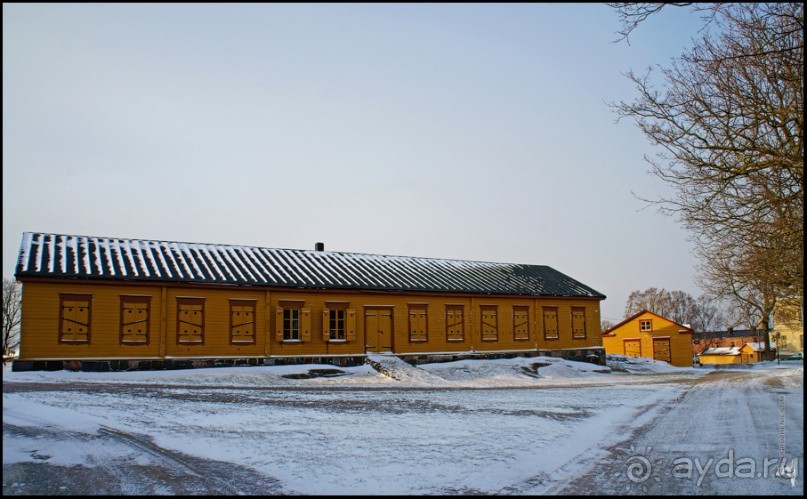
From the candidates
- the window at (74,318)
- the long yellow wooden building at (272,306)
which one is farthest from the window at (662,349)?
the window at (74,318)

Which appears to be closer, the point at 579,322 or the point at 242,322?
the point at 242,322

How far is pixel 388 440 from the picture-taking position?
454 inches

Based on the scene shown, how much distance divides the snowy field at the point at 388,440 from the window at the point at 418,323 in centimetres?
1238

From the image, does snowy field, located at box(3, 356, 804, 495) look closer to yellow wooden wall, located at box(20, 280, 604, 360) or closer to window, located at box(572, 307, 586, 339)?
yellow wooden wall, located at box(20, 280, 604, 360)

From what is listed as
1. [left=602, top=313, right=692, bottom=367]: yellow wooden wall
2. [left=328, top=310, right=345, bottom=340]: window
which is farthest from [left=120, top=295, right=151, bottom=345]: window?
[left=602, top=313, right=692, bottom=367]: yellow wooden wall

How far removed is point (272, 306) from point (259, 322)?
0.99 metres

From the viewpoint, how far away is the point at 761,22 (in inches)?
490

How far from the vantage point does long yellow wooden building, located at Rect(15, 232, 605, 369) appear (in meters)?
26.2

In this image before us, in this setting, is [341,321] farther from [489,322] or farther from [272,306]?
[489,322]

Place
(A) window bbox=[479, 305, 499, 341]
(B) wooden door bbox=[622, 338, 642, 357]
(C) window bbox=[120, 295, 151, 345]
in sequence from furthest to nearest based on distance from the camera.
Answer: (B) wooden door bbox=[622, 338, 642, 357] → (A) window bbox=[479, 305, 499, 341] → (C) window bbox=[120, 295, 151, 345]

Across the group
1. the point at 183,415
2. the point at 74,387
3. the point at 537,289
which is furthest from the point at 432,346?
the point at 183,415

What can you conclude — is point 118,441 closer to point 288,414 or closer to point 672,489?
point 288,414

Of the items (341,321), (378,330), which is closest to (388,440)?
(341,321)

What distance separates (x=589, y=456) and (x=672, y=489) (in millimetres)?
2458
